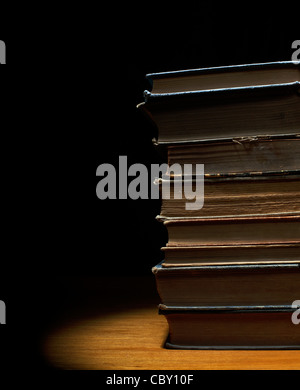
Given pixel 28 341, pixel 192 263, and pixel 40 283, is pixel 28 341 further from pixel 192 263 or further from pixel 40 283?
pixel 40 283

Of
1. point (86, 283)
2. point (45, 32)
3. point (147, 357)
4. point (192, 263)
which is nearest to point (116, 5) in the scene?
point (45, 32)

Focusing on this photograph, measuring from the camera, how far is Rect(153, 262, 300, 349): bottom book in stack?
0.78 meters

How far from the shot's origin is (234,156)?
2.66ft

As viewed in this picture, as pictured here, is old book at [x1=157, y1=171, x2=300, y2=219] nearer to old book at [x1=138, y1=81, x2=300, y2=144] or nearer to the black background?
old book at [x1=138, y1=81, x2=300, y2=144]

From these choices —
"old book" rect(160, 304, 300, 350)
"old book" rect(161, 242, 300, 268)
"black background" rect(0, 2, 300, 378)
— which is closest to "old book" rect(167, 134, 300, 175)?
"old book" rect(161, 242, 300, 268)

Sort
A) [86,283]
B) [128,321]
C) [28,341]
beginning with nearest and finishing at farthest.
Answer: [28,341] → [128,321] → [86,283]

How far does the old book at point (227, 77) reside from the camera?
2.59 ft

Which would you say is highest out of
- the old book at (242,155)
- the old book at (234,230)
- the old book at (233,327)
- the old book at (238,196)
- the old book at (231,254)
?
the old book at (242,155)

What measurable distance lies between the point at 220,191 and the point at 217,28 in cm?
130

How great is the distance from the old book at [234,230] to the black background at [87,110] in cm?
103

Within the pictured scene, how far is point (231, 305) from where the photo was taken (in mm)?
803

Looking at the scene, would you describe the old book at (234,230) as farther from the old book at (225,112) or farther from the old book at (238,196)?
the old book at (225,112)

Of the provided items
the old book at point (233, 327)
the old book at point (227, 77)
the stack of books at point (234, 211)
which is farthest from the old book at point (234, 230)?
the old book at point (227, 77)

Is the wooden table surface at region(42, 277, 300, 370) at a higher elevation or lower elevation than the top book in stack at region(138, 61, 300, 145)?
lower
